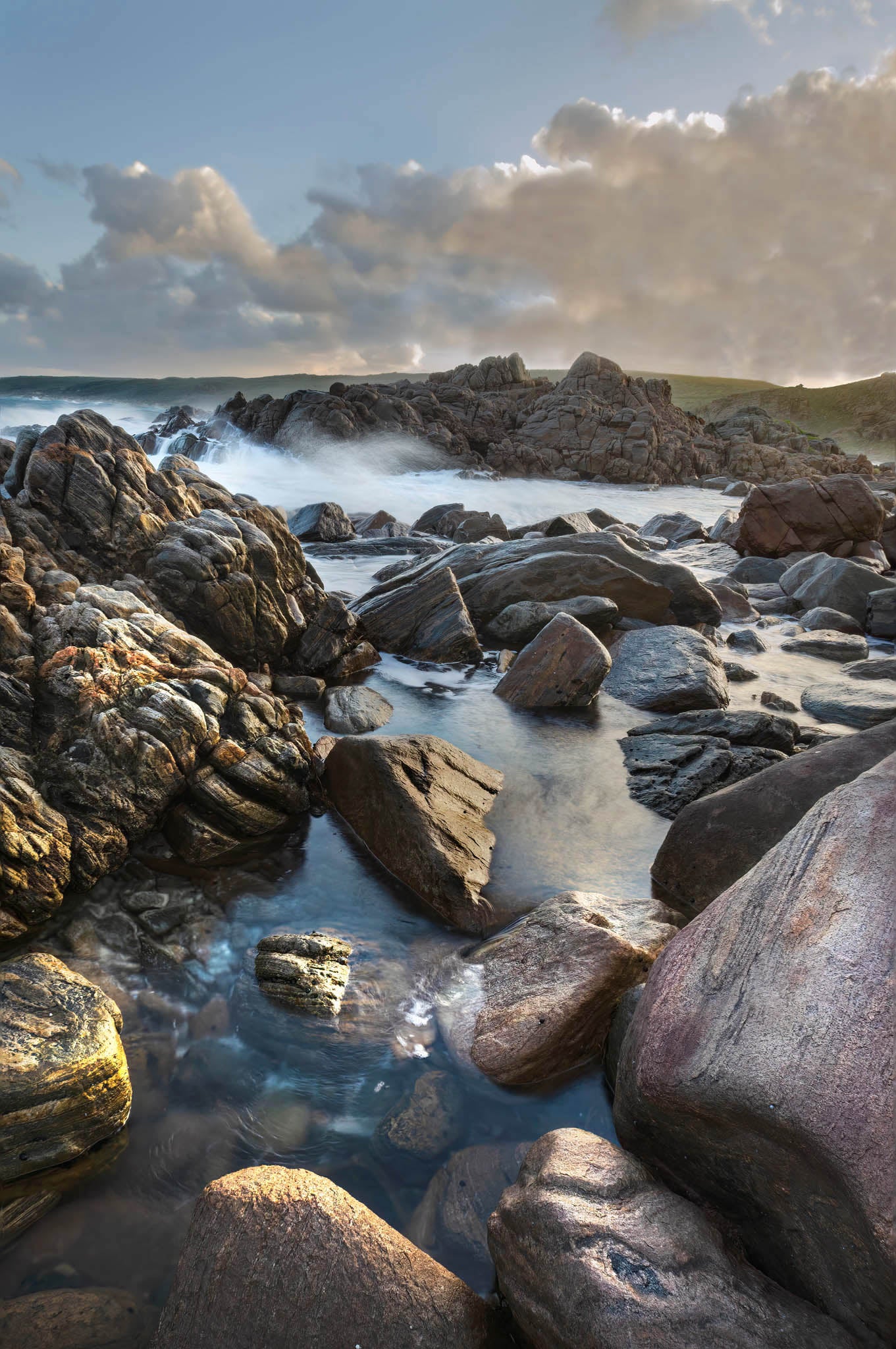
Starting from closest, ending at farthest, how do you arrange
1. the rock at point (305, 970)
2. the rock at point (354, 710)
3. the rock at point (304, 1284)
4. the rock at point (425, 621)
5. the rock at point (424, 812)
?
the rock at point (304, 1284)
the rock at point (305, 970)
the rock at point (424, 812)
the rock at point (354, 710)
the rock at point (425, 621)

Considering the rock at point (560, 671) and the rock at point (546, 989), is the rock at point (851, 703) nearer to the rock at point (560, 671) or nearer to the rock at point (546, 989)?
the rock at point (560, 671)

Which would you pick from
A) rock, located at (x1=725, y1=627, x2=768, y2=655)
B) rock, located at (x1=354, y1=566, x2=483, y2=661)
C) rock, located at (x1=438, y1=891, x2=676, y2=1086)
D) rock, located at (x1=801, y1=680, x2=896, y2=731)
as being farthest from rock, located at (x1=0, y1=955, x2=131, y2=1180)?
rock, located at (x1=725, y1=627, x2=768, y2=655)

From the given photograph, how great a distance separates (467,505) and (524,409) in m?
32.1

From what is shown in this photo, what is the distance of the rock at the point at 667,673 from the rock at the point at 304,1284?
7916 mm

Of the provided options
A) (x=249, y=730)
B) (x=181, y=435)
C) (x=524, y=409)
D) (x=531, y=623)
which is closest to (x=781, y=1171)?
(x=249, y=730)

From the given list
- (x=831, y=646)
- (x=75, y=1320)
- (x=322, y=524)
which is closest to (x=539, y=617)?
(x=831, y=646)

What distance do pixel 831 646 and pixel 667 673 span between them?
4305 millimetres

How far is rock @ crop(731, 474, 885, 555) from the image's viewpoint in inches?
763

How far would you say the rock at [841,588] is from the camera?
48.3 ft

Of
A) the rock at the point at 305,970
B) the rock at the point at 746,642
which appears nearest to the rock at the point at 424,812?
the rock at the point at 305,970

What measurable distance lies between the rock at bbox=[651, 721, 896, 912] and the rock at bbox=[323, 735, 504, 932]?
1.71 m

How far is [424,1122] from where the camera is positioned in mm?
3984

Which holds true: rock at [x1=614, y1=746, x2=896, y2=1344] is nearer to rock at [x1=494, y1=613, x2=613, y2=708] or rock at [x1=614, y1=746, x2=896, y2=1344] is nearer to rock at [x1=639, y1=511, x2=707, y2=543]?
rock at [x1=494, y1=613, x2=613, y2=708]

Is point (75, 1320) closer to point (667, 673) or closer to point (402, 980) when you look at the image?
point (402, 980)
